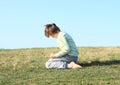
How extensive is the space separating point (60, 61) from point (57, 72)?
1057 millimetres

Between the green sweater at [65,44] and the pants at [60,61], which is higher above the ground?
the green sweater at [65,44]

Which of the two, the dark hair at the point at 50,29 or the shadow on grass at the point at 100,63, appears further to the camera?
the shadow on grass at the point at 100,63

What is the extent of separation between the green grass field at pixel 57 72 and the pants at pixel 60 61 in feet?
0.74

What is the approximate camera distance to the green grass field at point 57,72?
10.1 metres

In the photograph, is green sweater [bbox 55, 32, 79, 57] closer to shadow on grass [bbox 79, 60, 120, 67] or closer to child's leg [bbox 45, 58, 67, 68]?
child's leg [bbox 45, 58, 67, 68]

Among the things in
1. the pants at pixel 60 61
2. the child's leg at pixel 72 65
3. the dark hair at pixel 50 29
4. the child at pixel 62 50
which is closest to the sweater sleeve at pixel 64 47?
the child at pixel 62 50

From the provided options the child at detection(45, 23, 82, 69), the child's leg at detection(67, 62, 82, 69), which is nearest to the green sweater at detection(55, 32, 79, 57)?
the child at detection(45, 23, 82, 69)

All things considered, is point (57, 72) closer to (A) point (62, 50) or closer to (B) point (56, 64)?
(B) point (56, 64)

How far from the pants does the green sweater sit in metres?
0.12

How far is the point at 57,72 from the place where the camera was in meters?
11.6

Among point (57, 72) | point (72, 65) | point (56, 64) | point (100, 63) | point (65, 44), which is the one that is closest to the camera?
point (57, 72)

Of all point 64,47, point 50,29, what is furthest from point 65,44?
point 50,29

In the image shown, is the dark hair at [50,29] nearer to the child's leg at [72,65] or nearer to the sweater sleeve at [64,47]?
the sweater sleeve at [64,47]

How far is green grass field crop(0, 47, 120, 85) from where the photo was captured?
10.1 metres
